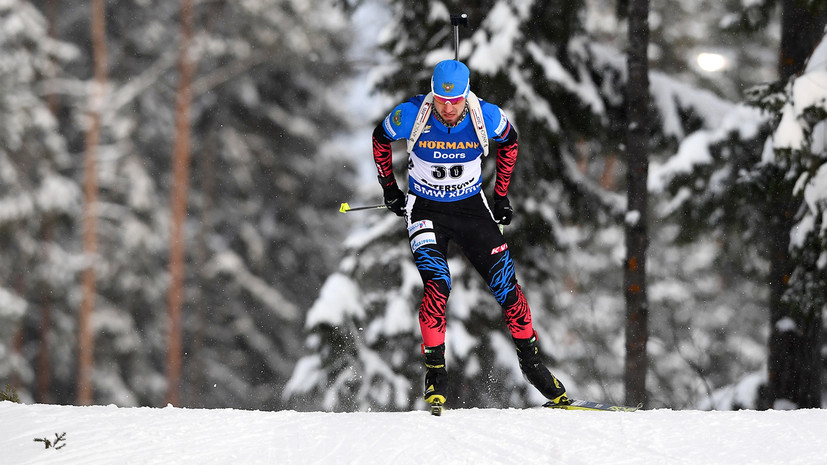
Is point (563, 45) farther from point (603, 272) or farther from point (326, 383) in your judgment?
point (603, 272)

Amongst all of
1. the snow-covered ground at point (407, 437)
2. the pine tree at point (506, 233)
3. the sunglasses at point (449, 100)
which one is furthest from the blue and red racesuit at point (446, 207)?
the pine tree at point (506, 233)

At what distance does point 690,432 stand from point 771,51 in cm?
1735

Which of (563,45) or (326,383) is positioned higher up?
(563,45)

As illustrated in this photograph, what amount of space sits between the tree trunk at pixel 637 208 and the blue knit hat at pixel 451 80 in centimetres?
407

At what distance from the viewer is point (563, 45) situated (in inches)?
381

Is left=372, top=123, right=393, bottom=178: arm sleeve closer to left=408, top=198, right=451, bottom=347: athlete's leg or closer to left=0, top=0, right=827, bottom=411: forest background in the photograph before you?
left=408, top=198, right=451, bottom=347: athlete's leg

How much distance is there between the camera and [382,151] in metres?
6.25

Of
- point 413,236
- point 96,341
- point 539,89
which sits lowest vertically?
point 96,341

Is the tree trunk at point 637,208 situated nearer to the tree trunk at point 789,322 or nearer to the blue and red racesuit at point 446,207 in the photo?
the tree trunk at point 789,322

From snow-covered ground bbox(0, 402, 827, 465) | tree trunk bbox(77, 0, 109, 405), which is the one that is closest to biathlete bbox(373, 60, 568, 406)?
snow-covered ground bbox(0, 402, 827, 465)

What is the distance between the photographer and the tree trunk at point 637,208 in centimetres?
917

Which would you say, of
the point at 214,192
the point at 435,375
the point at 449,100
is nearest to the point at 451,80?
the point at 449,100

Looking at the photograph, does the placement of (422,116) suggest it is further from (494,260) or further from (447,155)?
(494,260)

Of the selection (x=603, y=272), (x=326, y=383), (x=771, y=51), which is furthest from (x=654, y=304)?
(x=326, y=383)
